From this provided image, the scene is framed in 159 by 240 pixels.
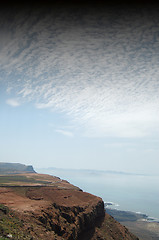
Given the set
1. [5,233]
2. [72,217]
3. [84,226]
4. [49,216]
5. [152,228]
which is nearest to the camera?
[5,233]

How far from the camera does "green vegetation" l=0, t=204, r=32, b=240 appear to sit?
16781 mm

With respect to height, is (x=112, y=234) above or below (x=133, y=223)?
Result: above

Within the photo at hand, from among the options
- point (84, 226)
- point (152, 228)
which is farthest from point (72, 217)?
point (152, 228)

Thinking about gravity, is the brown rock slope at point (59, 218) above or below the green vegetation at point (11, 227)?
below

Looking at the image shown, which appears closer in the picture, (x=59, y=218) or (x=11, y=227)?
(x=11, y=227)

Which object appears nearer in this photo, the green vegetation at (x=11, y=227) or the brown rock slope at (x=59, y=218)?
the green vegetation at (x=11, y=227)

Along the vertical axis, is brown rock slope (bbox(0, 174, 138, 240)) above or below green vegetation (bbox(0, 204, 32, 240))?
below

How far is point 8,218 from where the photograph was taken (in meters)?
21.8

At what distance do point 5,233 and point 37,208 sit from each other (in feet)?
42.2

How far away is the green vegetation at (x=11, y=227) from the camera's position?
16.8m

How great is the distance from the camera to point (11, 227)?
19.2 meters

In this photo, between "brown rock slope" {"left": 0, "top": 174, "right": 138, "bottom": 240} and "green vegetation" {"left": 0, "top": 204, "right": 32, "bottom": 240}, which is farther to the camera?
"brown rock slope" {"left": 0, "top": 174, "right": 138, "bottom": 240}

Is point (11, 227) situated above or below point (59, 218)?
above

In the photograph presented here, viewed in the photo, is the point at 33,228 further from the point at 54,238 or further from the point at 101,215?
the point at 101,215
